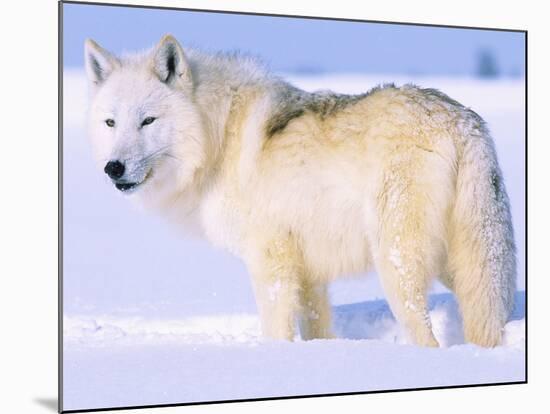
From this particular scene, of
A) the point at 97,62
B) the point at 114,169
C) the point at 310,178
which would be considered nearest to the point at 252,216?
the point at 310,178

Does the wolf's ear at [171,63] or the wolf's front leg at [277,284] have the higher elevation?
the wolf's ear at [171,63]

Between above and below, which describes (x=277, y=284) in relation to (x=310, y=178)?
below

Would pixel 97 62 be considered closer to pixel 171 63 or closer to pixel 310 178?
pixel 171 63

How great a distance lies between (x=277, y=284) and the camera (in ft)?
18.0

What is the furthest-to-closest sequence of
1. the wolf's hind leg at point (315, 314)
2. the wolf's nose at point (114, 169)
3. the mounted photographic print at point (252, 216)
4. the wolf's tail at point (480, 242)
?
the wolf's hind leg at point (315, 314), the wolf's tail at point (480, 242), the mounted photographic print at point (252, 216), the wolf's nose at point (114, 169)

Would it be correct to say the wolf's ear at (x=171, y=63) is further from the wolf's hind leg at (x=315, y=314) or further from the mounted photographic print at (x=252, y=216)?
the wolf's hind leg at (x=315, y=314)

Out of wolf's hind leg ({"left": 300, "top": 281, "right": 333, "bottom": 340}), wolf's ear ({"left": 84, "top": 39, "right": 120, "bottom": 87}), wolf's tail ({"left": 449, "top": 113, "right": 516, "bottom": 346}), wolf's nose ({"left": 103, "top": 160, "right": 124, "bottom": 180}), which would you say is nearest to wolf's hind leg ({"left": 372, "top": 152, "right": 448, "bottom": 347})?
wolf's tail ({"left": 449, "top": 113, "right": 516, "bottom": 346})

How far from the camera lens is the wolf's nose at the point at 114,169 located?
5297 millimetres

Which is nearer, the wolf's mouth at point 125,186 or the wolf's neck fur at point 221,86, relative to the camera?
the wolf's mouth at point 125,186

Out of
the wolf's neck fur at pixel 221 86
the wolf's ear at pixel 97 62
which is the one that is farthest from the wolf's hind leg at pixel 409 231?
the wolf's ear at pixel 97 62

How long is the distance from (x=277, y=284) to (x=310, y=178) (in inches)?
23.6

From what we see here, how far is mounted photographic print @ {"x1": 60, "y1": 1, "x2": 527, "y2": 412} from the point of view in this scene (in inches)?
213

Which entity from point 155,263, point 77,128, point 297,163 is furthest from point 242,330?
point 77,128

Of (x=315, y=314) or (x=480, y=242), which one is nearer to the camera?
(x=480, y=242)
